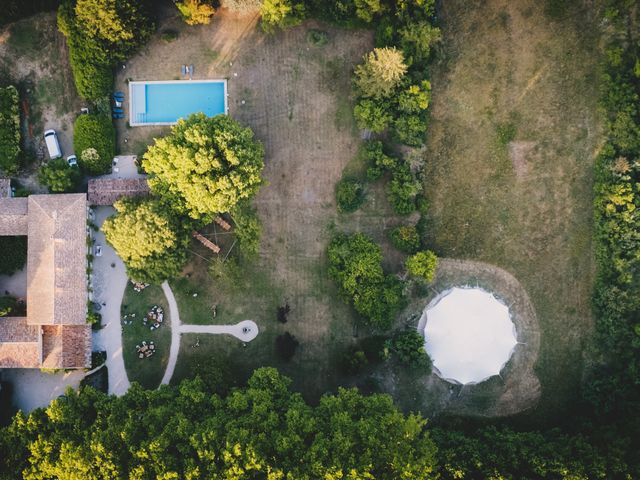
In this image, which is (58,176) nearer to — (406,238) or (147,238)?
(147,238)

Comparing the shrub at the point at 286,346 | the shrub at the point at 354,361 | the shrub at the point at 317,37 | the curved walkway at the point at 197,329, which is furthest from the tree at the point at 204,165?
the shrub at the point at 354,361

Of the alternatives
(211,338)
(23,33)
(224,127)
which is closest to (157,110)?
(224,127)

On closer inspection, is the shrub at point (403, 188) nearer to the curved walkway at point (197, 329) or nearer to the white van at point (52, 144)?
the curved walkway at point (197, 329)

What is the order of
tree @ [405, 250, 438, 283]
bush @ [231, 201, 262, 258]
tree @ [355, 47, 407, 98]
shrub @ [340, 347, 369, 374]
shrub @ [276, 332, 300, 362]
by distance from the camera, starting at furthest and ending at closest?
shrub @ [276, 332, 300, 362] < tree @ [405, 250, 438, 283] < shrub @ [340, 347, 369, 374] < bush @ [231, 201, 262, 258] < tree @ [355, 47, 407, 98]

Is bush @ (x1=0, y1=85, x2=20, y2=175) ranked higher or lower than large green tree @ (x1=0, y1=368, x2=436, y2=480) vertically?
higher

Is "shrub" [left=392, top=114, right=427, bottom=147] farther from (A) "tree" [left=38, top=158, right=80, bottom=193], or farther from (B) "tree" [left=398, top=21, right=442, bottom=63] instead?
(A) "tree" [left=38, top=158, right=80, bottom=193]

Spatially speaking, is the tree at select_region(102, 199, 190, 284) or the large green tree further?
the tree at select_region(102, 199, 190, 284)

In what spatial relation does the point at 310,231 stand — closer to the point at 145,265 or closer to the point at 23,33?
the point at 145,265

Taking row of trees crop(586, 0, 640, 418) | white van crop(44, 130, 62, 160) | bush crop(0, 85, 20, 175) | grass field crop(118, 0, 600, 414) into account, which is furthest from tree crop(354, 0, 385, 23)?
bush crop(0, 85, 20, 175)

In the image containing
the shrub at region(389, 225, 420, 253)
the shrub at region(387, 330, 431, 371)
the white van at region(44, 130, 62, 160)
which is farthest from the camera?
the white van at region(44, 130, 62, 160)
